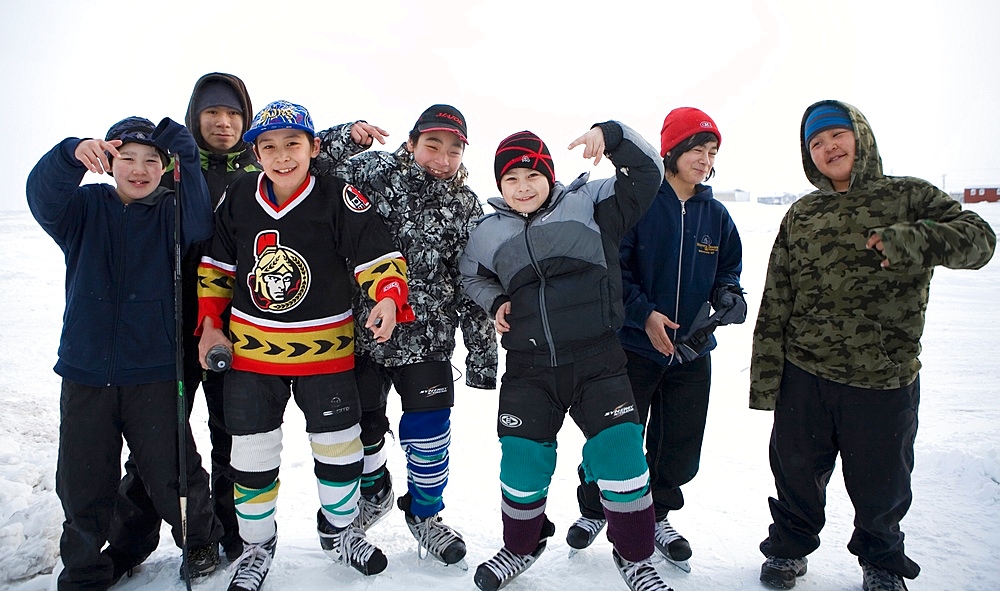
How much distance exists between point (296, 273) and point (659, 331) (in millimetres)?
1788

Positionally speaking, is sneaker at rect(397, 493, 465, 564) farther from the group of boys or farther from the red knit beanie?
the red knit beanie

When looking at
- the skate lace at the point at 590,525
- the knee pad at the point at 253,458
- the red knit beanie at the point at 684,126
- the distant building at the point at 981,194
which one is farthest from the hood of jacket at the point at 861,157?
the distant building at the point at 981,194

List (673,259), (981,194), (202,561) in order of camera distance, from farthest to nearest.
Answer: (981,194), (673,259), (202,561)

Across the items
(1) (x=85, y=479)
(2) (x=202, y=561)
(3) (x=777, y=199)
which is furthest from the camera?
(3) (x=777, y=199)

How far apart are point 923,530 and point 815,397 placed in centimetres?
123

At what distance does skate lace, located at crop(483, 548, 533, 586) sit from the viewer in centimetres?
269

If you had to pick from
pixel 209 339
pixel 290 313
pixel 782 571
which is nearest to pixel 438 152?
pixel 290 313

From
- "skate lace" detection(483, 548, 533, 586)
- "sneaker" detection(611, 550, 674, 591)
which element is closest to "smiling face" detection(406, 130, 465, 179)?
"skate lace" detection(483, 548, 533, 586)

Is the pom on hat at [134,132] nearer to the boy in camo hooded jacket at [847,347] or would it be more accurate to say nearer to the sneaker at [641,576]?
the sneaker at [641,576]

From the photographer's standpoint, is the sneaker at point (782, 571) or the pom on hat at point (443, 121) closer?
the sneaker at point (782, 571)

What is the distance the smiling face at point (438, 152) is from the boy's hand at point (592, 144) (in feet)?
2.29

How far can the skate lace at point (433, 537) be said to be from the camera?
297cm

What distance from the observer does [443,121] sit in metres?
3.07

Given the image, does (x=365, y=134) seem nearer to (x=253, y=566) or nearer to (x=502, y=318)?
(x=502, y=318)
